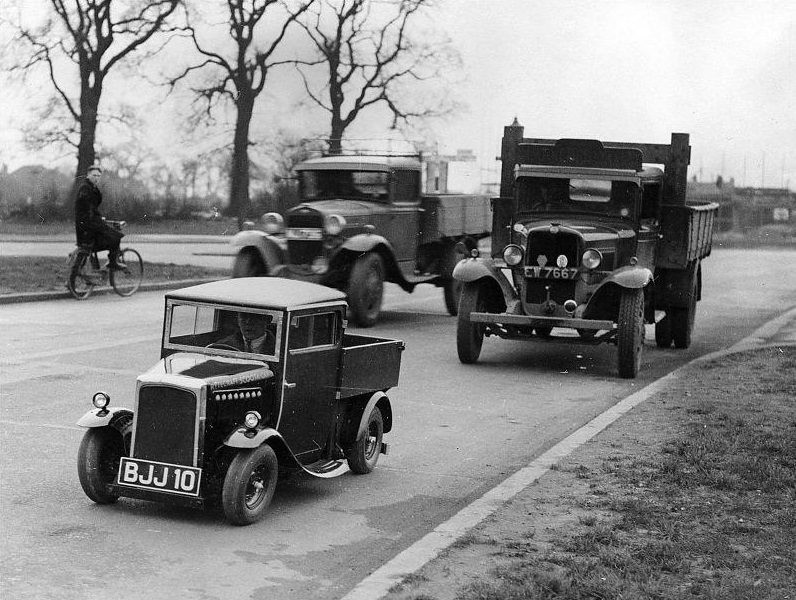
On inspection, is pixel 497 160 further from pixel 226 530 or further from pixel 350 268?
pixel 226 530

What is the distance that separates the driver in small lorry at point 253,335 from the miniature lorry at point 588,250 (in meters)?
6.17

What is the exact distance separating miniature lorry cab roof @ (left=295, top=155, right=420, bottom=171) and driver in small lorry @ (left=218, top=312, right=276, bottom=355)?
10786mm

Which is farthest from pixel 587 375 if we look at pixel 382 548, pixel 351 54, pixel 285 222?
pixel 351 54

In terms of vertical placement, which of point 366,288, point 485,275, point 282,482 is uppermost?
point 485,275

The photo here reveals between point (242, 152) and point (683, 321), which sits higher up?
point (242, 152)

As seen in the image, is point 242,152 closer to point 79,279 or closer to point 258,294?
point 79,279

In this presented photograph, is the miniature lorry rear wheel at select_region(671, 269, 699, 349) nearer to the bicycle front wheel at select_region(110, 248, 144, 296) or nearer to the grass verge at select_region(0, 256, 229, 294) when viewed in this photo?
the bicycle front wheel at select_region(110, 248, 144, 296)

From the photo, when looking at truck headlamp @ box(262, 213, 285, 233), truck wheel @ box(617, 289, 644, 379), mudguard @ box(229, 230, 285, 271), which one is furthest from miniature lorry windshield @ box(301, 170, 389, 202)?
truck wheel @ box(617, 289, 644, 379)

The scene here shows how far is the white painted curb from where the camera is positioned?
Answer: 533 centimetres

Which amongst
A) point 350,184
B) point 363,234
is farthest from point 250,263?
point 350,184

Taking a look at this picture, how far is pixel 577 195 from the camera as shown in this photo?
14.2 m

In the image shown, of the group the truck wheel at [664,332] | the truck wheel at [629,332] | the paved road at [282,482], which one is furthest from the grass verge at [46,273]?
the truck wheel at [629,332]

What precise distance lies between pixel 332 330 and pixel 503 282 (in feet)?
20.2

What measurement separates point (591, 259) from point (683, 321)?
293 cm
